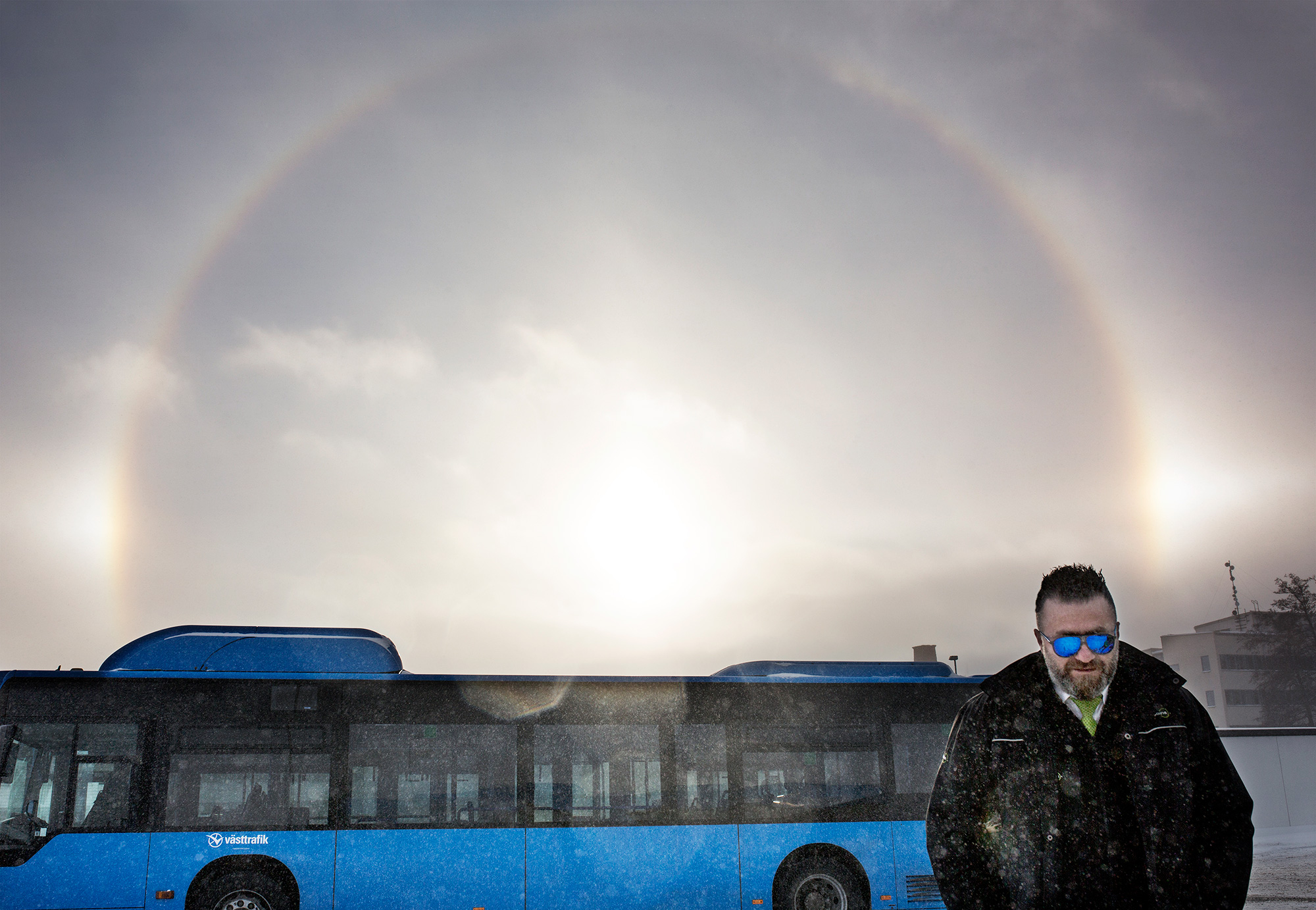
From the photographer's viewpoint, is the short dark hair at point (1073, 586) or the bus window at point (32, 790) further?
the bus window at point (32, 790)

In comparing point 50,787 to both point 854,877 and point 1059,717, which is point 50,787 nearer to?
point 854,877

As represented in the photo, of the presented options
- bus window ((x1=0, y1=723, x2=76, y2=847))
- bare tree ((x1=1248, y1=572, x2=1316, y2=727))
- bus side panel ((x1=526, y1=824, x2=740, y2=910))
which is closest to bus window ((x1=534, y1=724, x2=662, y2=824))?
bus side panel ((x1=526, y1=824, x2=740, y2=910))

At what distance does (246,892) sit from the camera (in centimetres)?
1070

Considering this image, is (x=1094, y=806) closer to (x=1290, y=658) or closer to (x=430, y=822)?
(x=430, y=822)

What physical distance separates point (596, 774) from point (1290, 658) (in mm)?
79897

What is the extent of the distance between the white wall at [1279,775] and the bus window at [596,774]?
30.2 meters

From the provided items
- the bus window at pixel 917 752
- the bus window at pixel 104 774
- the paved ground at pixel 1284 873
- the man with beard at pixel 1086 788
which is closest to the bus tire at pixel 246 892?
the bus window at pixel 104 774

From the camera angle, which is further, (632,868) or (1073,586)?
(632,868)

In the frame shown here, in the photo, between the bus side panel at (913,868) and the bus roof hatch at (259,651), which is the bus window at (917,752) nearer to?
the bus side panel at (913,868)

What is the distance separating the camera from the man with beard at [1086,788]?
265 centimetres

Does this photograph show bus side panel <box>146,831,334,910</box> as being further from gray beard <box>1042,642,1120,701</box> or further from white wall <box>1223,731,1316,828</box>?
white wall <box>1223,731,1316,828</box>

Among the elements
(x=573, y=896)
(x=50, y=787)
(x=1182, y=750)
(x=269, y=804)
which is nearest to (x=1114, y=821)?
(x=1182, y=750)

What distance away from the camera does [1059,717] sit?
9.47 ft

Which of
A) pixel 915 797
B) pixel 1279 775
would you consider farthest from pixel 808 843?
pixel 1279 775
